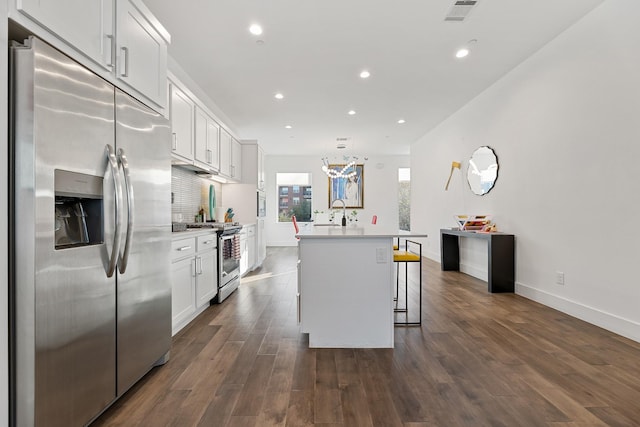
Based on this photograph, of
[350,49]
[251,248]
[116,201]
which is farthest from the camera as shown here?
[251,248]

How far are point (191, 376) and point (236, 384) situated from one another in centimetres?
33

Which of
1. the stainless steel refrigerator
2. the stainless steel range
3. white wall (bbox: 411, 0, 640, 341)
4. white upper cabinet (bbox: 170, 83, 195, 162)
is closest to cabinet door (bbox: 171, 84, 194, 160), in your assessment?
white upper cabinet (bbox: 170, 83, 195, 162)

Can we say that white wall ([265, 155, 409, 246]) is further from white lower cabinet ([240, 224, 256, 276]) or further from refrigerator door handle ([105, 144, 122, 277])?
refrigerator door handle ([105, 144, 122, 277])

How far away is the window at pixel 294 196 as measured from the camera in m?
10.5

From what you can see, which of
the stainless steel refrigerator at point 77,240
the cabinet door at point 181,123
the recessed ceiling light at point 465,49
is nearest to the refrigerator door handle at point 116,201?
the stainless steel refrigerator at point 77,240

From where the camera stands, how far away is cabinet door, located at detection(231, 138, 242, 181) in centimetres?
579

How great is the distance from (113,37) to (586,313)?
438 cm

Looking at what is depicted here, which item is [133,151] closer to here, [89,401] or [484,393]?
[89,401]

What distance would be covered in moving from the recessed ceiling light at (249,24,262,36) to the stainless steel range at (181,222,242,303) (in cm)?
215

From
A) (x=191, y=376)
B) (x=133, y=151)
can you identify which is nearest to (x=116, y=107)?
(x=133, y=151)

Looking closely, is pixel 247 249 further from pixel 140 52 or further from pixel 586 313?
pixel 586 313

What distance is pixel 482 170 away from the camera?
527 cm

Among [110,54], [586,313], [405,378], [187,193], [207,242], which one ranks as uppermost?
[110,54]

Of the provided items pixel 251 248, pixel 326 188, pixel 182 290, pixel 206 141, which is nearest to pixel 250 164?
pixel 251 248
